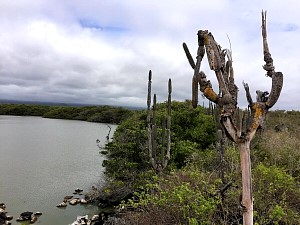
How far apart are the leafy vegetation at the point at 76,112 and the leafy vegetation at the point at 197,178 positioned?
31662 millimetres

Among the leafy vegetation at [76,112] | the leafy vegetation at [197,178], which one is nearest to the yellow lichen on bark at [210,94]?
the leafy vegetation at [197,178]

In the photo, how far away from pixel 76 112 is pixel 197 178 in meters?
64.4

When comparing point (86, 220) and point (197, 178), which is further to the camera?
point (86, 220)

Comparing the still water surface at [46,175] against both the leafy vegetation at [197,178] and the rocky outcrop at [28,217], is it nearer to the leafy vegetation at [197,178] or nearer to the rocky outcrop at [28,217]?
the rocky outcrop at [28,217]

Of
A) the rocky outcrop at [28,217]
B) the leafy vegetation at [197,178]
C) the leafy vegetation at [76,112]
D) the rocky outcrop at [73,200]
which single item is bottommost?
the rocky outcrop at [28,217]

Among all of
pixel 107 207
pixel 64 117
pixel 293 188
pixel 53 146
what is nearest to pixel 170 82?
pixel 293 188

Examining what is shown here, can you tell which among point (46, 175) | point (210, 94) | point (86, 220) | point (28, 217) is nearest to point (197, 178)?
point (210, 94)

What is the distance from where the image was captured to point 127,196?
46.8ft

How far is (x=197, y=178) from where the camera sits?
27.2 feet

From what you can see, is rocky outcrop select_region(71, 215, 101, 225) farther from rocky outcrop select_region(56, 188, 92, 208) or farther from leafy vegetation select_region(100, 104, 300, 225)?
rocky outcrop select_region(56, 188, 92, 208)

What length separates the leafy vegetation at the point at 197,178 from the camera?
690 centimetres

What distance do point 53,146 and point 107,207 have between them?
15.8 meters

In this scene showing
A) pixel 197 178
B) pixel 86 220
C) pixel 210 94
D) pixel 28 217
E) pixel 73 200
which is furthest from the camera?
pixel 73 200

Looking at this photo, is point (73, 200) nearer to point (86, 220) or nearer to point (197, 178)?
point (86, 220)
